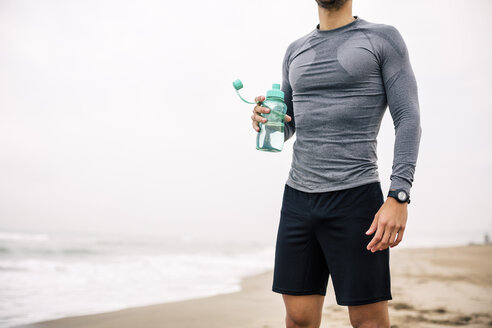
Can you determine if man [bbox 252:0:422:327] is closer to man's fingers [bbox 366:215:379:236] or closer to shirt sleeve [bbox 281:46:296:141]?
man's fingers [bbox 366:215:379:236]

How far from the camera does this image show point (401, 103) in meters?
1.68

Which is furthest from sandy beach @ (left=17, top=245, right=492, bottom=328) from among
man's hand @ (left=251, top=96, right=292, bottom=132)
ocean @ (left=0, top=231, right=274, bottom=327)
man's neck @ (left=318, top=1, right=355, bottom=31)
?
man's neck @ (left=318, top=1, right=355, bottom=31)

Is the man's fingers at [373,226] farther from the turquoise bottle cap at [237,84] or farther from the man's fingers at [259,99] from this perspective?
the turquoise bottle cap at [237,84]

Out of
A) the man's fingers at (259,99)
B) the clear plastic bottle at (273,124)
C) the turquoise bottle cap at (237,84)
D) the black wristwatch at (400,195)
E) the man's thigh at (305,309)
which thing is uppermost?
the turquoise bottle cap at (237,84)

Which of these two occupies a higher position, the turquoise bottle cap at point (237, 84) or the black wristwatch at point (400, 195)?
the turquoise bottle cap at point (237, 84)

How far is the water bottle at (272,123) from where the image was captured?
1.96 meters

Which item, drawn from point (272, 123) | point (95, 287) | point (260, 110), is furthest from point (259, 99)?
point (95, 287)

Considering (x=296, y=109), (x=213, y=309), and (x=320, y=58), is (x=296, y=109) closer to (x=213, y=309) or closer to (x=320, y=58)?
(x=320, y=58)

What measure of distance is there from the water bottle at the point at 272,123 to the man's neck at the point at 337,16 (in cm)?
38

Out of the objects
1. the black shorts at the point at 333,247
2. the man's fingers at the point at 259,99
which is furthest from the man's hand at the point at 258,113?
the black shorts at the point at 333,247

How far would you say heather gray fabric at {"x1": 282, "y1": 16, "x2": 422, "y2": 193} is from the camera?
1.68 m

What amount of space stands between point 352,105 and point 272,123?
409 millimetres

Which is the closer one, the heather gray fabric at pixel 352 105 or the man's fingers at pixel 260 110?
the heather gray fabric at pixel 352 105

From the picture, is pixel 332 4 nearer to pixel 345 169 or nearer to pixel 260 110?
pixel 260 110
